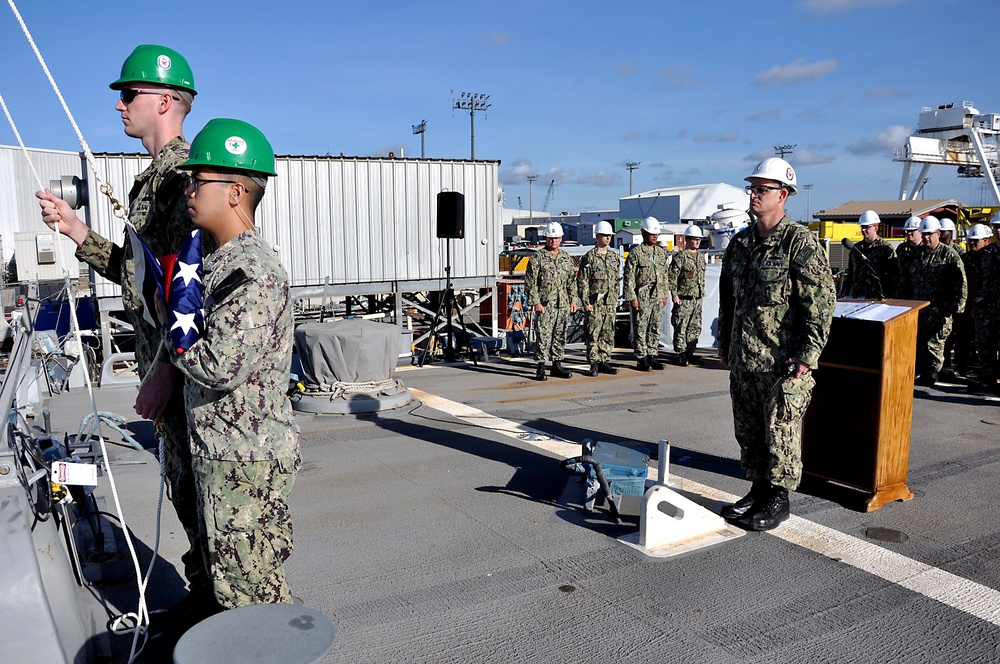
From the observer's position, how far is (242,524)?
2.69 metres

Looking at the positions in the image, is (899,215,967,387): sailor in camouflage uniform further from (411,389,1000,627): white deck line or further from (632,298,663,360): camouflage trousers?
(411,389,1000,627): white deck line

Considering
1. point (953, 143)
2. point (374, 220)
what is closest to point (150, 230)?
point (374, 220)

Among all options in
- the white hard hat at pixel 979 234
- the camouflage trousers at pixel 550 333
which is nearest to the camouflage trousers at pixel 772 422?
the camouflage trousers at pixel 550 333

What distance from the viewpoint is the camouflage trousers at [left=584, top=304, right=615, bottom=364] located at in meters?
10.3

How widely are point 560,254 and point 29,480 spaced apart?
27.3ft

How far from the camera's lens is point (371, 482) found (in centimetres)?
559

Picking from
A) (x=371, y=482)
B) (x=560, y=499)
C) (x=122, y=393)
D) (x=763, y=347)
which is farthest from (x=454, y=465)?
(x=122, y=393)

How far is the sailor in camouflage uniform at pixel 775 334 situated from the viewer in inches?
178

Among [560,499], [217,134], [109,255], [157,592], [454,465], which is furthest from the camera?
[454,465]

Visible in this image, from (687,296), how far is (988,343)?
3.96m

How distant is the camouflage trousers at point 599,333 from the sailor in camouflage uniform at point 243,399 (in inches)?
309

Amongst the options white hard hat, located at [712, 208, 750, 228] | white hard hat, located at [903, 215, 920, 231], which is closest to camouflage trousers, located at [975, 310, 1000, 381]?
white hard hat, located at [903, 215, 920, 231]

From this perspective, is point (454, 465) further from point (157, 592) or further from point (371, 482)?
point (157, 592)

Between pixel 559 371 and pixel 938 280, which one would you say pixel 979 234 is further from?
pixel 559 371
